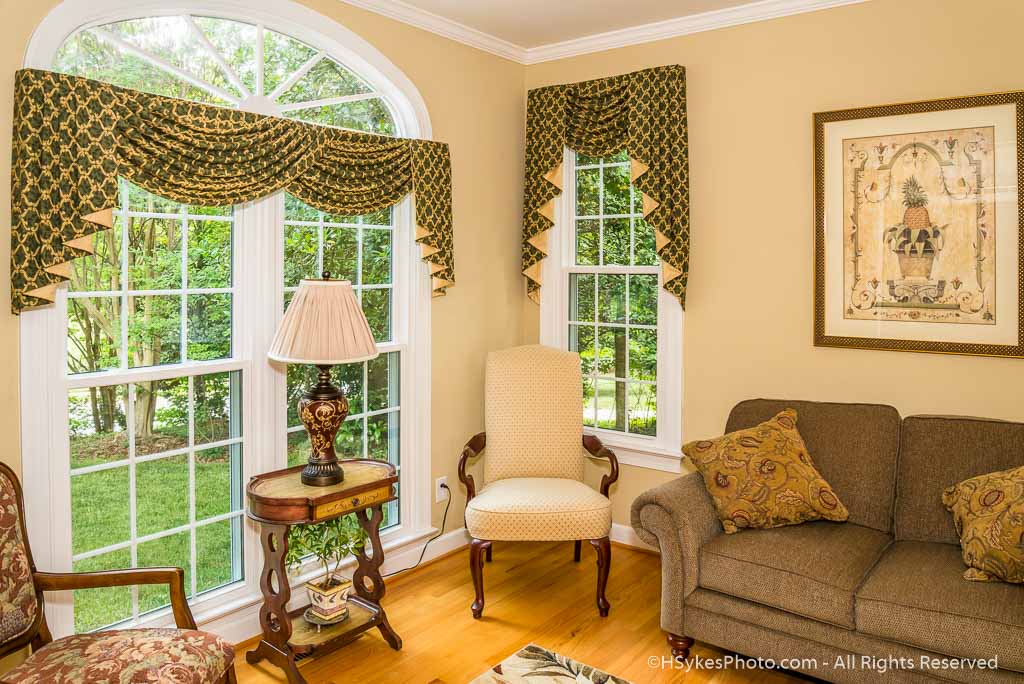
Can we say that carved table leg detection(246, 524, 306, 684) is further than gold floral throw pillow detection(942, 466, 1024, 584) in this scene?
Yes

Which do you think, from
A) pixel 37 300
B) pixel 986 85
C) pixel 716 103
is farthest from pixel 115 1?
pixel 986 85

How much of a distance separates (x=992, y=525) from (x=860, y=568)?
17.8 inches

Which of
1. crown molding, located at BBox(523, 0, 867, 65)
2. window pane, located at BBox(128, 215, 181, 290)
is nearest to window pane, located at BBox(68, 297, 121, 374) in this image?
window pane, located at BBox(128, 215, 181, 290)

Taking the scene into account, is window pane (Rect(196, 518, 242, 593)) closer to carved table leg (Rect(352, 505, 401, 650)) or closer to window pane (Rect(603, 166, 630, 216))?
carved table leg (Rect(352, 505, 401, 650))

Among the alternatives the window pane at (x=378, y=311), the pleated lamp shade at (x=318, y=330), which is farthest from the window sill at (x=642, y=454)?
the pleated lamp shade at (x=318, y=330)

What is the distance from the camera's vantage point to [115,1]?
8.91 feet

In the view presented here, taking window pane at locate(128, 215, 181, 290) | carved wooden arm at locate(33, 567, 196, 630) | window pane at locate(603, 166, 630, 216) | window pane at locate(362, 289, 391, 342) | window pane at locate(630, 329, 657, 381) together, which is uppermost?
window pane at locate(603, 166, 630, 216)

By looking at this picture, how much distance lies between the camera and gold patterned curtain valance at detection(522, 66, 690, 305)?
392cm

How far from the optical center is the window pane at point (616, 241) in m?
4.28

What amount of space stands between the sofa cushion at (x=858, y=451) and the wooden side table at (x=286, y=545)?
1.87 m

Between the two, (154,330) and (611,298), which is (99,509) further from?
(611,298)

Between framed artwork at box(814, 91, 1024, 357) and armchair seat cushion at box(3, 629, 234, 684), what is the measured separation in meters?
2.89

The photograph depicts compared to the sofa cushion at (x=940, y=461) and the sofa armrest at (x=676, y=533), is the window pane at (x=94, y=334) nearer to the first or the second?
the sofa armrest at (x=676, y=533)

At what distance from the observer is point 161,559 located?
3020 millimetres
